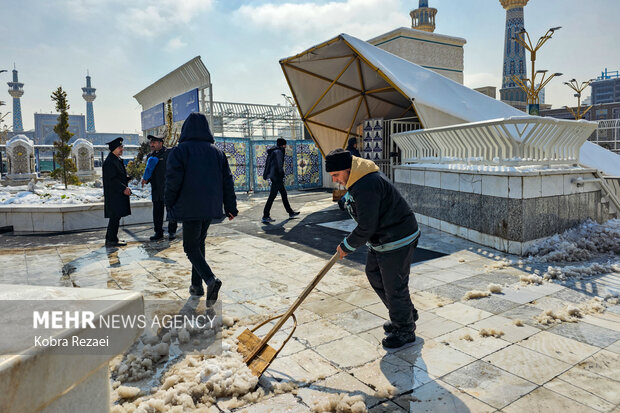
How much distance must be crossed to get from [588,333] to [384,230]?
6.81 ft

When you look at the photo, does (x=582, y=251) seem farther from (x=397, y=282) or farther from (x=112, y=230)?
(x=112, y=230)

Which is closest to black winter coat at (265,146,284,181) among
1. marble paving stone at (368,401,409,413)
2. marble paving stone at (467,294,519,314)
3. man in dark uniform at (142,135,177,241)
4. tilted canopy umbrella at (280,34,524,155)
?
man in dark uniform at (142,135,177,241)

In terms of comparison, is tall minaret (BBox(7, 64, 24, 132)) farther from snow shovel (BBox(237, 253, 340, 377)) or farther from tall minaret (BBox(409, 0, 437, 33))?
snow shovel (BBox(237, 253, 340, 377))

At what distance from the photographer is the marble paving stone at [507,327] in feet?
11.8

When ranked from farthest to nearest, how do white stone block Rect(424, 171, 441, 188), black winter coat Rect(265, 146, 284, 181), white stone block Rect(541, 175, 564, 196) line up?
black winter coat Rect(265, 146, 284, 181)
white stone block Rect(424, 171, 441, 188)
white stone block Rect(541, 175, 564, 196)

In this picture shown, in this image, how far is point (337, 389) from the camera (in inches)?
111

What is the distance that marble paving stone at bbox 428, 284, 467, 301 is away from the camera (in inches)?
184

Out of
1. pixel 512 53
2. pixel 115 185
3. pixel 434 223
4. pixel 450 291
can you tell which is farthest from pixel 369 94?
pixel 512 53

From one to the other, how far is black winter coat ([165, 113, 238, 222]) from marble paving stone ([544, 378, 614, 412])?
11.1 ft

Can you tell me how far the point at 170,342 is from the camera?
11.3 ft

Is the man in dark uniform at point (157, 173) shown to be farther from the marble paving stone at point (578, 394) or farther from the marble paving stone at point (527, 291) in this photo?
the marble paving stone at point (578, 394)

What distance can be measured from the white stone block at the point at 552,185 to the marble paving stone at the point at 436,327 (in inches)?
145

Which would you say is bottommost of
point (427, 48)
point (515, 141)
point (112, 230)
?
point (112, 230)

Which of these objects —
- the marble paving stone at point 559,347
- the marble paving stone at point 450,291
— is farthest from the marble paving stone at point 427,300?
the marble paving stone at point 559,347
